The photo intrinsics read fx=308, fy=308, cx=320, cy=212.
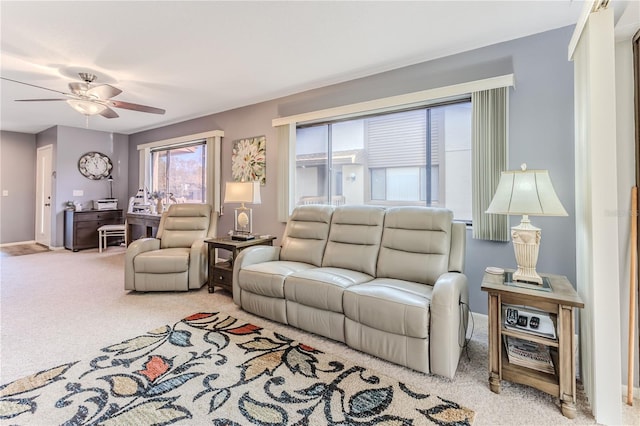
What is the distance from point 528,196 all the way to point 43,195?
335 inches

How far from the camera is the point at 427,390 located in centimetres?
177

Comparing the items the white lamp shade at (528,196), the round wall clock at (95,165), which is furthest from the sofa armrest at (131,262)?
the round wall clock at (95,165)

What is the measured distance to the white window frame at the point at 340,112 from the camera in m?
2.67

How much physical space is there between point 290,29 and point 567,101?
223 centimetres

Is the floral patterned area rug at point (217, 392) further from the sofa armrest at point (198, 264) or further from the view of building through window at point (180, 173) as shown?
the view of building through window at point (180, 173)

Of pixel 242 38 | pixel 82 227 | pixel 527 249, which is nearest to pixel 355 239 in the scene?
pixel 527 249

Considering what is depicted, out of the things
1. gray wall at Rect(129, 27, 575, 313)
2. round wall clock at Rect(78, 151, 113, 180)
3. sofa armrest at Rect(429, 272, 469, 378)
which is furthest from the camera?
round wall clock at Rect(78, 151, 113, 180)

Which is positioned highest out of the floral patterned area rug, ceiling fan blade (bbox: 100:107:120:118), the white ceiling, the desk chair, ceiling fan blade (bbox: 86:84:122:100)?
the white ceiling

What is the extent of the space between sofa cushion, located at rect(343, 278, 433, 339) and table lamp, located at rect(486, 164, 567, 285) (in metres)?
0.61

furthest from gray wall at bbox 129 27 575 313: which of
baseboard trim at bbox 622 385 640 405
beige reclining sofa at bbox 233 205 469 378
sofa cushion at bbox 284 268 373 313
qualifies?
sofa cushion at bbox 284 268 373 313

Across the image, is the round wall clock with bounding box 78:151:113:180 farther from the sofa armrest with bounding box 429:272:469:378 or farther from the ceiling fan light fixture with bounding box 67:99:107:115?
the sofa armrest with bounding box 429:272:469:378

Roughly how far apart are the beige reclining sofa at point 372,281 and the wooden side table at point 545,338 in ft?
0.69

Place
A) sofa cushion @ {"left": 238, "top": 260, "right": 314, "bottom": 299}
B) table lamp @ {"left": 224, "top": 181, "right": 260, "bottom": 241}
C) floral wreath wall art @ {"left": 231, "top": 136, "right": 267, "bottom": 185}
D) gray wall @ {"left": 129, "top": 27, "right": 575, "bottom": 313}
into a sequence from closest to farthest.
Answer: gray wall @ {"left": 129, "top": 27, "right": 575, "bottom": 313}
sofa cushion @ {"left": 238, "top": 260, "right": 314, "bottom": 299}
table lamp @ {"left": 224, "top": 181, "right": 260, "bottom": 241}
floral wreath wall art @ {"left": 231, "top": 136, "right": 267, "bottom": 185}

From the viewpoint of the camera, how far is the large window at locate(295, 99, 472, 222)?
2994mm
